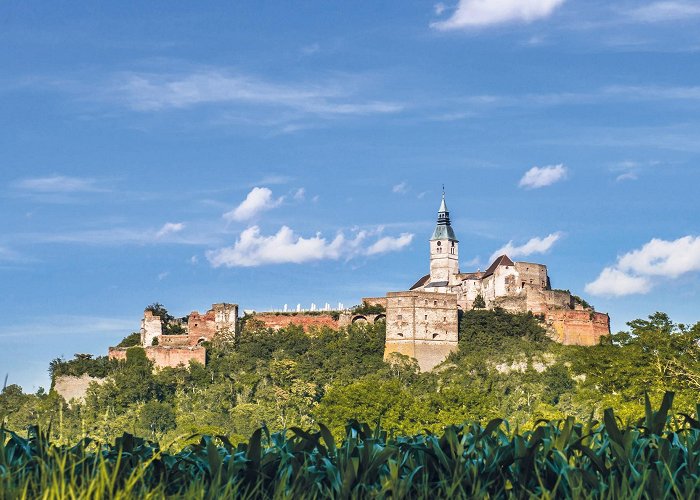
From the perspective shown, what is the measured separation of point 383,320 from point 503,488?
7122 cm

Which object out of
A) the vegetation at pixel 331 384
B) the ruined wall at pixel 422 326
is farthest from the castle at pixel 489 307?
the vegetation at pixel 331 384

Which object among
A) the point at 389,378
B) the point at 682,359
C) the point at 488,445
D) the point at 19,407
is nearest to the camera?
the point at 488,445

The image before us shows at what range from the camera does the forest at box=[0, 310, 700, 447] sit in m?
62.1

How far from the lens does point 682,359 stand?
4947 centimetres

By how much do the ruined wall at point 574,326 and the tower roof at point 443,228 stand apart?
19225 mm

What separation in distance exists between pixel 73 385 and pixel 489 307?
29.2 metres

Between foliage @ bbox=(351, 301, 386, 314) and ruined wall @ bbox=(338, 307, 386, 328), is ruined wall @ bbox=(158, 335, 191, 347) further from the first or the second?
foliage @ bbox=(351, 301, 386, 314)

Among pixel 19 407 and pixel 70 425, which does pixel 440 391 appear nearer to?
pixel 70 425

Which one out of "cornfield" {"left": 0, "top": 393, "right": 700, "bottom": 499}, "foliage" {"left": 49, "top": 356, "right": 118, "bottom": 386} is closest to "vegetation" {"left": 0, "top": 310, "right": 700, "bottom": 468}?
"foliage" {"left": 49, "top": 356, "right": 118, "bottom": 386}

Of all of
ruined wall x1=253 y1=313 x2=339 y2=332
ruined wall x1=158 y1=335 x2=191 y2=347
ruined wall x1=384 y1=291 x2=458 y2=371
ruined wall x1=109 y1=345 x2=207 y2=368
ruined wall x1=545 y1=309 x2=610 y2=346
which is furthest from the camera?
ruined wall x1=253 y1=313 x2=339 y2=332

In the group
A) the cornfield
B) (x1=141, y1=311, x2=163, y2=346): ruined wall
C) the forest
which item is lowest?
the cornfield

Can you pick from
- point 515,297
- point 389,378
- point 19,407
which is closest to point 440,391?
point 389,378

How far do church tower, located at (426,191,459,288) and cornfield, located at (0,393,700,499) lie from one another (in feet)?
266

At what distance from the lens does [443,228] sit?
9688 cm
